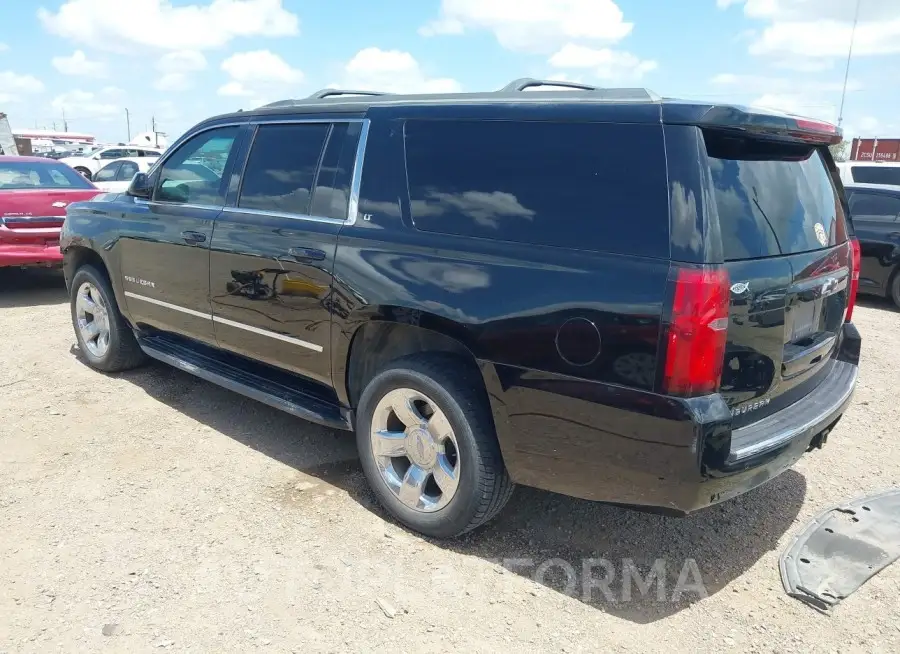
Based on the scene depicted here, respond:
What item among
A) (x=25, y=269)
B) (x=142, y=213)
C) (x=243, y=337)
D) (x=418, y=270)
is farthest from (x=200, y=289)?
(x=25, y=269)

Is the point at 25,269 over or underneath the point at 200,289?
underneath

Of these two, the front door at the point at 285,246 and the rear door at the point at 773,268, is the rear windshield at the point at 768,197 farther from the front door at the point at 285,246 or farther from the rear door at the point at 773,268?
the front door at the point at 285,246

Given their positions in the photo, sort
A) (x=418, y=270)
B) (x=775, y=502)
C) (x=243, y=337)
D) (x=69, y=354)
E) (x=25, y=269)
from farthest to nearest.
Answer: (x=25, y=269), (x=69, y=354), (x=243, y=337), (x=775, y=502), (x=418, y=270)

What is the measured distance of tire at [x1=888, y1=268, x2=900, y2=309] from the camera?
905 centimetres

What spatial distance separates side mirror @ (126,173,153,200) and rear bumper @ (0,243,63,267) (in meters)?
3.55

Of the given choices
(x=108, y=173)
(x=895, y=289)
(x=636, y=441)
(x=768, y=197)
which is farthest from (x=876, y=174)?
(x=108, y=173)

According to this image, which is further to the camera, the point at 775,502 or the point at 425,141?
the point at 775,502

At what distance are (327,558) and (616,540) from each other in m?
1.33

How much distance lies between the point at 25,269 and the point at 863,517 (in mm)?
10387

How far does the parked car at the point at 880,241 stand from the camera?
29.8 ft

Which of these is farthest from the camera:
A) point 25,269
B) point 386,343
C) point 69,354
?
point 25,269

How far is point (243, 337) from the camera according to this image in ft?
13.5

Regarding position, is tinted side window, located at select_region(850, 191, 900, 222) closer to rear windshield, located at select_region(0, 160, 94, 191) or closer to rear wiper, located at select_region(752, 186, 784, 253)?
rear wiper, located at select_region(752, 186, 784, 253)

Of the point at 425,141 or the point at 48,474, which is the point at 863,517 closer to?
the point at 425,141
